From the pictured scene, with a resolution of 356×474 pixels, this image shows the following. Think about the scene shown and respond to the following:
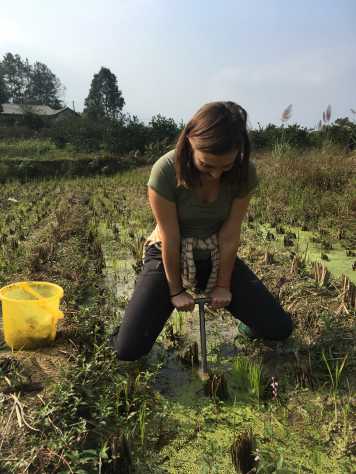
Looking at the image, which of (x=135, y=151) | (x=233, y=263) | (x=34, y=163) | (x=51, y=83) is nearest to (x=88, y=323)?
(x=233, y=263)

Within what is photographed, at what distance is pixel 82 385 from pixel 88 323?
576 mm

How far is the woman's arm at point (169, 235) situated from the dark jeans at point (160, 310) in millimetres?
83

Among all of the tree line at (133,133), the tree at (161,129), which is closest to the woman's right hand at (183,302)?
the tree line at (133,133)

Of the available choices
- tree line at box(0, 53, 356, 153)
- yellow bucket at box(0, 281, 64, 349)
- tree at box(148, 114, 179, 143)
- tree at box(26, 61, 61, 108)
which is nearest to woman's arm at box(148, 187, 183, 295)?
yellow bucket at box(0, 281, 64, 349)

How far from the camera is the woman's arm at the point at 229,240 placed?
7.57 ft

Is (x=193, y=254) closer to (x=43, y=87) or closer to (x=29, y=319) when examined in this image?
(x=29, y=319)

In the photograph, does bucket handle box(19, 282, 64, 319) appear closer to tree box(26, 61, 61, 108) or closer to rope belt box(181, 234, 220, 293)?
rope belt box(181, 234, 220, 293)

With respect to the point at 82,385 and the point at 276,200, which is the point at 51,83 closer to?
the point at 276,200

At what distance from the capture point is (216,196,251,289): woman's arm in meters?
2.31

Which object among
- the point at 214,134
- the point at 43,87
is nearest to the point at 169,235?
the point at 214,134

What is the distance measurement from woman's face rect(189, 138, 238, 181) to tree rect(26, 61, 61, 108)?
53.7 meters

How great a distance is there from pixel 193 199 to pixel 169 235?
24cm

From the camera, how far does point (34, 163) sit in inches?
535

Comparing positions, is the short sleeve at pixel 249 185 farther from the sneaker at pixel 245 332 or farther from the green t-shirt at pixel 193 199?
the sneaker at pixel 245 332
